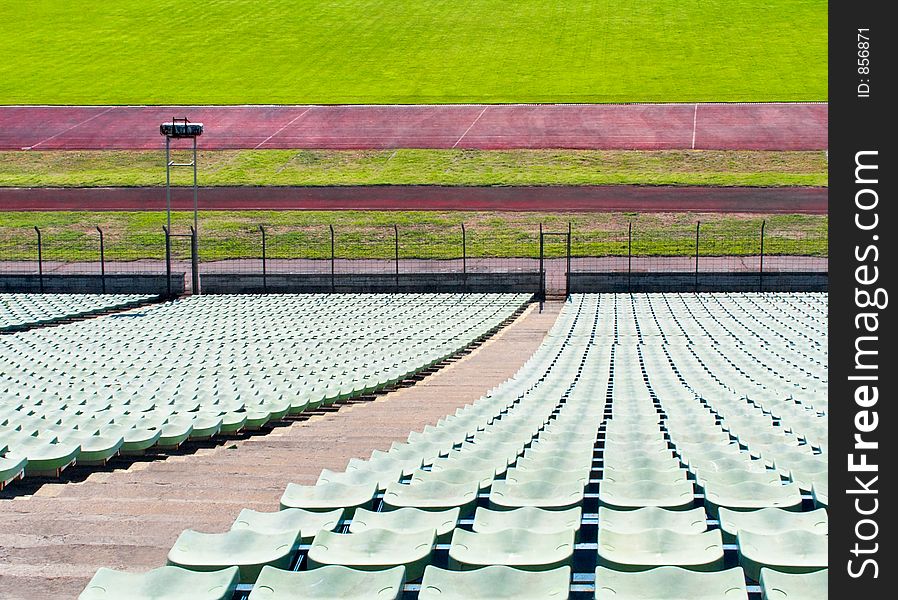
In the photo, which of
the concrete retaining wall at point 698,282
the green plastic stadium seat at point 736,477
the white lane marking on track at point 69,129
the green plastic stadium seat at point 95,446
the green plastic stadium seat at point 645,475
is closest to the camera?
the green plastic stadium seat at point 736,477

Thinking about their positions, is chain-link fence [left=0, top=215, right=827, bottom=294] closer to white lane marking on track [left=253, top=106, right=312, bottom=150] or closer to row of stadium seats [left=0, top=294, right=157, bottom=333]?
row of stadium seats [left=0, top=294, right=157, bottom=333]

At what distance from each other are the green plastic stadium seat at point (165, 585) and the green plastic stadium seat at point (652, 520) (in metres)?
2.02

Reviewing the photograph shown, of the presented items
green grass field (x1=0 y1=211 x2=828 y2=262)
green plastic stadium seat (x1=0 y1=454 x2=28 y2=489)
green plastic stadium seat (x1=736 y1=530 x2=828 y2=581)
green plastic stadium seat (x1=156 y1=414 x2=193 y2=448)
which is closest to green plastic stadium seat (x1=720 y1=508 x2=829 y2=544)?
green plastic stadium seat (x1=736 y1=530 x2=828 y2=581)

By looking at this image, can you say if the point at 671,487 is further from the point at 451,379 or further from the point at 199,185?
the point at 199,185

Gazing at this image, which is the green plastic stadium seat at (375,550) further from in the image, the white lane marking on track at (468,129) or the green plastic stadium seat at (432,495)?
the white lane marking on track at (468,129)

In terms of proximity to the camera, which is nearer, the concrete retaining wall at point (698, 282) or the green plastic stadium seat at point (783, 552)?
the green plastic stadium seat at point (783, 552)

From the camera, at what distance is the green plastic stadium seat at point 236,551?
5.44 metres

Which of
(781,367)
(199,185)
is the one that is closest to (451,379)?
(781,367)

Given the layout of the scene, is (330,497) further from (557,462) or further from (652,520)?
(652,520)

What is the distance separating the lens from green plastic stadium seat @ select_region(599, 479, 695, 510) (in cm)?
619

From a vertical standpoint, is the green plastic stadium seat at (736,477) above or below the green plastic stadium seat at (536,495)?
above

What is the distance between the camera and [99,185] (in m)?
47.7

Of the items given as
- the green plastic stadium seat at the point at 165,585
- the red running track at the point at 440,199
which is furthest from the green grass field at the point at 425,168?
the green plastic stadium seat at the point at 165,585

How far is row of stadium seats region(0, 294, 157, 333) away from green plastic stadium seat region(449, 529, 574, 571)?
61.8ft
